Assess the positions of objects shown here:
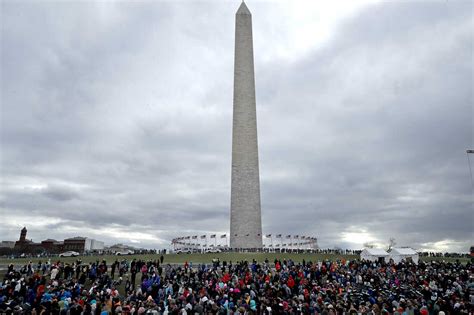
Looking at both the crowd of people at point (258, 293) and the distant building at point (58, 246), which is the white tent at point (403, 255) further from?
the distant building at point (58, 246)

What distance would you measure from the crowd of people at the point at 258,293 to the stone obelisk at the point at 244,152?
20735mm

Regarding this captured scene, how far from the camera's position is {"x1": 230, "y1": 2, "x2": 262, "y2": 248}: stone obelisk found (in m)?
50.9

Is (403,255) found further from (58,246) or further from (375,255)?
(58,246)

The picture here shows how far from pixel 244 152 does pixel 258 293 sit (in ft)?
107

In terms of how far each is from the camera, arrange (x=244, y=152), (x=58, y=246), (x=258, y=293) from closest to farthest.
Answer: (x=258, y=293) < (x=244, y=152) < (x=58, y=246)

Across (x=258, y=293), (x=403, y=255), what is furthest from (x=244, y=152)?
(x=258, y=293)

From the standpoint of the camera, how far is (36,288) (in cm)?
2009

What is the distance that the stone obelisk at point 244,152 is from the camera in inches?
2005

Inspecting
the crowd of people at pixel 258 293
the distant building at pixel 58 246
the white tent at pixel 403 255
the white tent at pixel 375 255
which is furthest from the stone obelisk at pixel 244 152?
the distant building at pixel 58 246

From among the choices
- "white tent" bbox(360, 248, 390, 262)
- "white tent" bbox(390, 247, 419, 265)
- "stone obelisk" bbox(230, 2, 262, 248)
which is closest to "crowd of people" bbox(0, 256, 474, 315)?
"white tent" bbox(360, 248, 390, 262)

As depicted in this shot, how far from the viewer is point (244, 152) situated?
52.7m

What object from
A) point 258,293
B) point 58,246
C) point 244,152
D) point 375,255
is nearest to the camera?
point 258,293

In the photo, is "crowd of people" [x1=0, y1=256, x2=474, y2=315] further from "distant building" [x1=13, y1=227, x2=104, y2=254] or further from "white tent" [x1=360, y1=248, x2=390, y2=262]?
"distant building" [x1=13, y1=227, x2=104, y2=254]

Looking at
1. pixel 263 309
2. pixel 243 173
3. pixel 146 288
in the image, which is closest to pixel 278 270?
pixel 146 288
